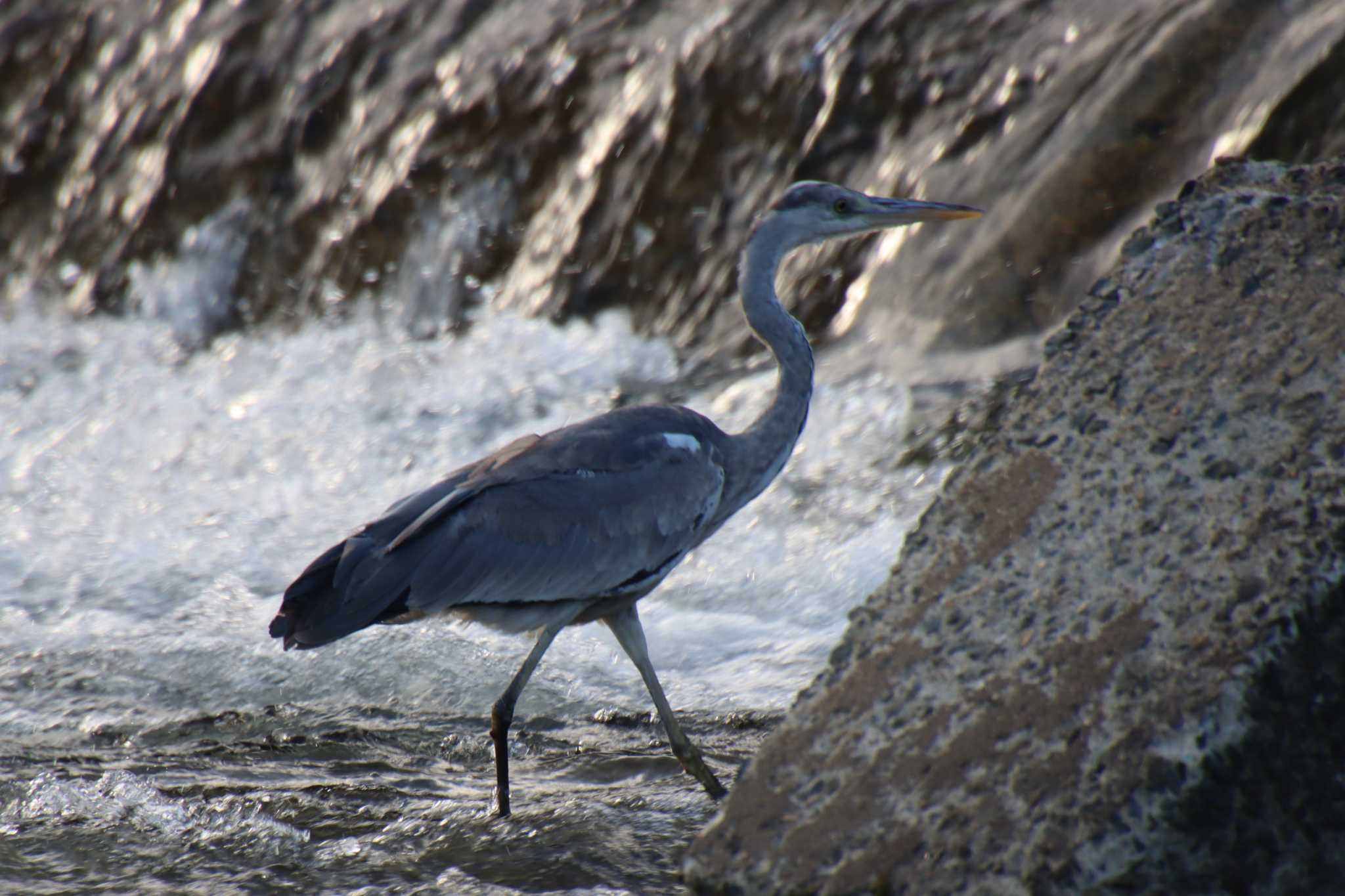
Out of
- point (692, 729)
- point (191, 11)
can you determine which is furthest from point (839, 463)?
point (191, 11)

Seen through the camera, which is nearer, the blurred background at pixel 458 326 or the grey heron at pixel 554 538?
the grey heron at pixel 554 538

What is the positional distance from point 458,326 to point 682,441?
4696mm

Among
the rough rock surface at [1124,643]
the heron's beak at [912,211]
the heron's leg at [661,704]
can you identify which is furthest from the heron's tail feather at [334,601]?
the heron's beak at [912,211]

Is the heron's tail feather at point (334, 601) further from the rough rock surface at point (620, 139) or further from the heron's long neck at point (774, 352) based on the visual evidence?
the rough rock surface at point (620, 139)

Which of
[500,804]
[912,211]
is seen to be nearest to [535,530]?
[500,804]

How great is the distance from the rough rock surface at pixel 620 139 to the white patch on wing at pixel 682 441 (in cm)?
239

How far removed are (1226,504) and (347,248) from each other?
25.7ft

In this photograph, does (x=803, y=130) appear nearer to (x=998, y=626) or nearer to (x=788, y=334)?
(x=788, y=334)

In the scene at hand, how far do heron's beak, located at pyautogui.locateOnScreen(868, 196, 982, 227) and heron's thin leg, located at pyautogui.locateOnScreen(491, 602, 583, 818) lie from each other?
1.65 meters

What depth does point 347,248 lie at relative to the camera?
975cm

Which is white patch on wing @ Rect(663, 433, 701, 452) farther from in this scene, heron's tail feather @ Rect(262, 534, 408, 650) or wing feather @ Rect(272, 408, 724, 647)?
heron's tail feather @ Rect(262, 534, 408, 650)

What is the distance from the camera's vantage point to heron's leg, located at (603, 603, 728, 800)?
4.15m

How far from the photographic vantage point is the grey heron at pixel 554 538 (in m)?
4.23

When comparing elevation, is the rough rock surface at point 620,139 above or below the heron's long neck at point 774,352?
above
